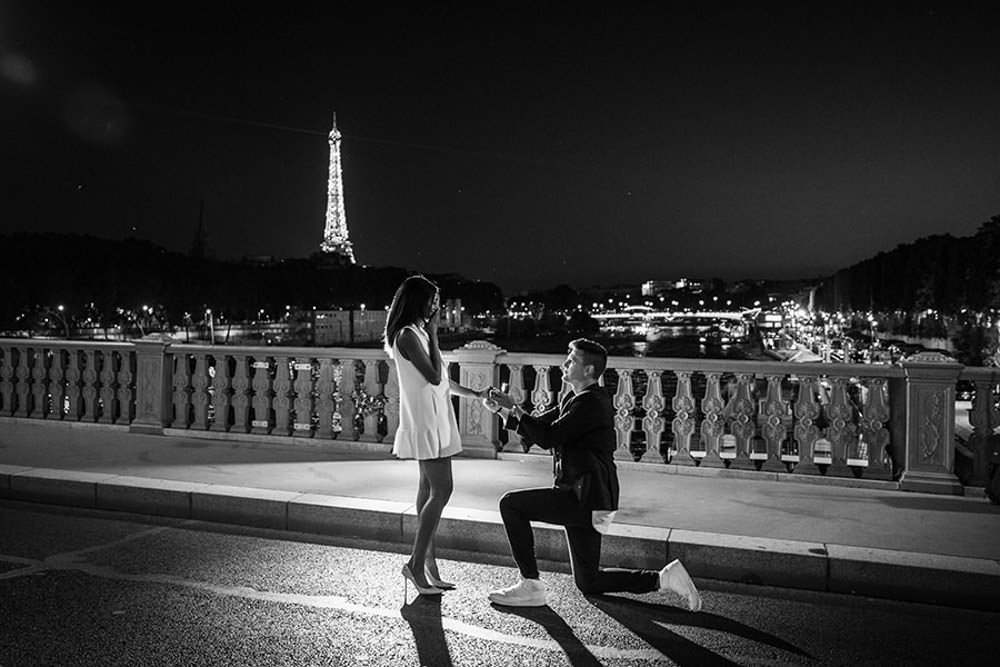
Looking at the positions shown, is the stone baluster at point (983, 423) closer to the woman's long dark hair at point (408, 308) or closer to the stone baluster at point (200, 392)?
the woman's long dark hair at point (408, 308)

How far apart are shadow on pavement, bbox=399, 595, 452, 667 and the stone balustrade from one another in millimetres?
2930

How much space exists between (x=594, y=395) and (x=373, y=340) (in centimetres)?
14410

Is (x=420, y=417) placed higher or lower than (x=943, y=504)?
higher

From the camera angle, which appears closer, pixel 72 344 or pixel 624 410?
pixel 624 410

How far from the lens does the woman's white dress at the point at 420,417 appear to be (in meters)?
5.28

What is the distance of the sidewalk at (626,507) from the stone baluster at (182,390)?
2.08 ft

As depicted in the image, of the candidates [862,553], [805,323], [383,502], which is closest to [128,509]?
[383,502]

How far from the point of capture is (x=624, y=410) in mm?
8648

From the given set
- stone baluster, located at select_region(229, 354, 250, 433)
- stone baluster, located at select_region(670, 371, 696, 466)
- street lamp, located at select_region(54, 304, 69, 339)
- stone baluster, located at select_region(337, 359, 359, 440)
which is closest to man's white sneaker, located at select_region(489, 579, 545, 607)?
stone baluster, located at select_region(670, 371, 696, 466)

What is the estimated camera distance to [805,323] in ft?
648

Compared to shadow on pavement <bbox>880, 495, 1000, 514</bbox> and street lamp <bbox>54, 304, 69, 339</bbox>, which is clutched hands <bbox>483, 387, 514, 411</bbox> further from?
street lamp <bbox>54, 304, 69, 339</bbox>

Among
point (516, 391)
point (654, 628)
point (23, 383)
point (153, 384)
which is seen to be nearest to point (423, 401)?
point (654, 628)

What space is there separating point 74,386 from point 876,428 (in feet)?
30.1

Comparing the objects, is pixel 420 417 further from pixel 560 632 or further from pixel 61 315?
pixel 61 315
